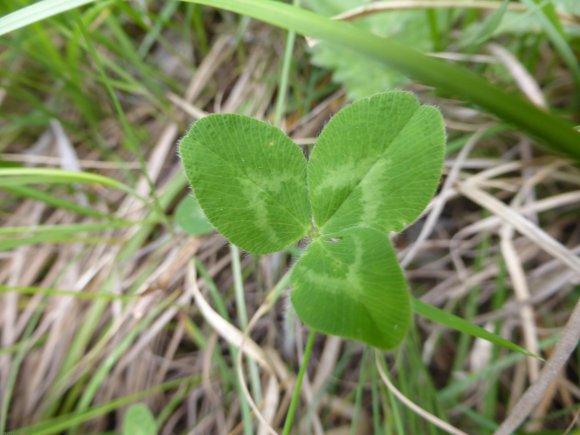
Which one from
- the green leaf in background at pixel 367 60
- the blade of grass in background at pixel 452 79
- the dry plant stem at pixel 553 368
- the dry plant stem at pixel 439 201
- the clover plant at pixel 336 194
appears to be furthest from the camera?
the green leaf in background at pixel 367 60

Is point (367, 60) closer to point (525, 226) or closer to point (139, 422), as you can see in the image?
point (525, 226)

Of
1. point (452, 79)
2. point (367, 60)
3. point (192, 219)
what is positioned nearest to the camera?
point (452, 79)

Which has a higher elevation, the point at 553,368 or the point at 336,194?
the point at 336,194

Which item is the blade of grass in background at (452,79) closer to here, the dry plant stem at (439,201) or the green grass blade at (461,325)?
the green grass blade at (461,325)

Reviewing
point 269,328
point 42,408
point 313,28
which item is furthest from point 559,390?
point 42,408

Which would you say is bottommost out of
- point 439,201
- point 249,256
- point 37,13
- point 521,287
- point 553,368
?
point 553,368

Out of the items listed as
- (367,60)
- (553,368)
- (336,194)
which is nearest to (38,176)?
(336,194)

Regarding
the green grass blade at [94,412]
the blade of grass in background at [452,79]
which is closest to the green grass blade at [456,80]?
the blade of grass in background at [452,79]
